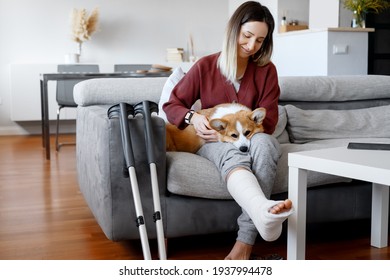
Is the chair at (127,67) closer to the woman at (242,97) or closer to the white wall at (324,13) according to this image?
the white wall at (324,13)

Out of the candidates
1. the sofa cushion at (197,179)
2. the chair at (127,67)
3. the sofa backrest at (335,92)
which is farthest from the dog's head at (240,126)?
the chair at (127,67)

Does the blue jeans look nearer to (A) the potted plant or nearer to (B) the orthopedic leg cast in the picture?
(B) the orthopedic leg cast

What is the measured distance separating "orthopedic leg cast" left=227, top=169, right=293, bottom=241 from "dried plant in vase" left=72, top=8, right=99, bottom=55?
4.38 m

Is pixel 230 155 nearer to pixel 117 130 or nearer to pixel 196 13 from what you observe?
pixel 117 130

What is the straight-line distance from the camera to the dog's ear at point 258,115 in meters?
2.14

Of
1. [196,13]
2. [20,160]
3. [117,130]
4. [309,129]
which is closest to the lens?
[117,130]

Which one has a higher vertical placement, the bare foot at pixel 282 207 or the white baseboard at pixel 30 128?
the bare foot at pixel 282 207

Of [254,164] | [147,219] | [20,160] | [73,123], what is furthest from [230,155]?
[73,123]

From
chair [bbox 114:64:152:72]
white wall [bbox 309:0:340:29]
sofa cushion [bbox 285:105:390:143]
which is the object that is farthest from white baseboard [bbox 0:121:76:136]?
sofa cushion [bbox 285:105:390:143]

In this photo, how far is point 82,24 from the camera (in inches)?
233

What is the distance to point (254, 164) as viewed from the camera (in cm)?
201

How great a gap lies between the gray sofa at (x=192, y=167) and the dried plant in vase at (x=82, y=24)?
3404 mm

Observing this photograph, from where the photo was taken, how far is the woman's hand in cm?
216

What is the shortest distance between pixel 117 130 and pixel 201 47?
15.7 feet
